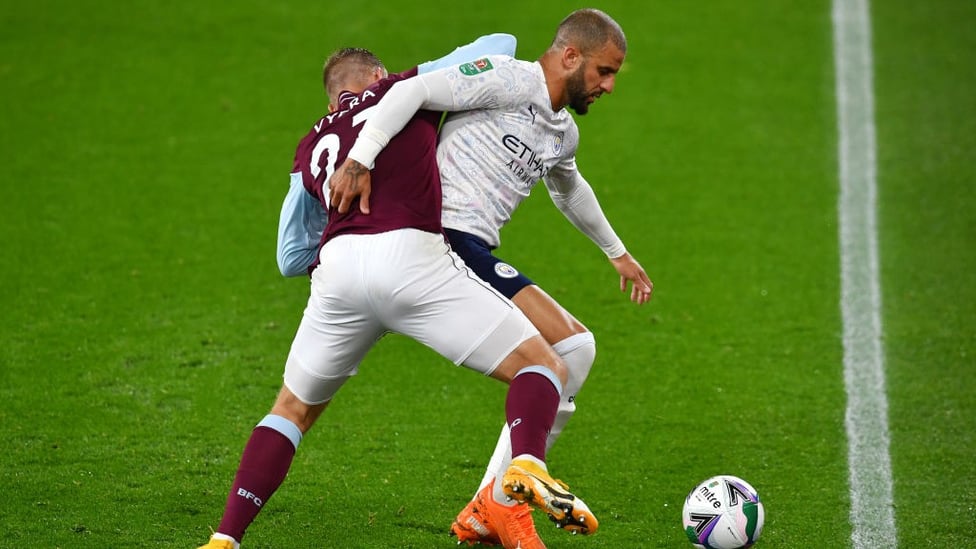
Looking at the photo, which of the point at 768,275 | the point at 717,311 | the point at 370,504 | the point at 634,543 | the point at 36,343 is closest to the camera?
the point at 634,543

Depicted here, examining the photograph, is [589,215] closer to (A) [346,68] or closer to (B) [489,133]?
(B) [489,133]

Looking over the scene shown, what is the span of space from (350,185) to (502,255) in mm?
4842

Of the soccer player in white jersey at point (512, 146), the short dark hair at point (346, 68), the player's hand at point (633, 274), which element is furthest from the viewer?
the player's hand at point (633, 274)

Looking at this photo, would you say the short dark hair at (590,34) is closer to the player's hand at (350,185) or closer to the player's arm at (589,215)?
the player's arm at (589,215)

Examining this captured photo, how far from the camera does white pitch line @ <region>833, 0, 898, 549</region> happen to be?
586cm

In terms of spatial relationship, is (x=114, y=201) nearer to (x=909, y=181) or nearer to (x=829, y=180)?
(x=829, y=180)

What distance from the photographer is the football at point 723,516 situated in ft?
16.5

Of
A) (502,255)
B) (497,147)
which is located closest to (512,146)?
(497,147)

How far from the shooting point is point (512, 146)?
195 inches

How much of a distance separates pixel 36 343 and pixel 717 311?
14.4 ft

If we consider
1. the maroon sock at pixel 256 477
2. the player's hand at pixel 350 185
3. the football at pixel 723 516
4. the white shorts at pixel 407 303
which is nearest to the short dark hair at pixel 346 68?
the player's hand at pixel 350 185

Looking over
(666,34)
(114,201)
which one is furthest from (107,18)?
(666,34)

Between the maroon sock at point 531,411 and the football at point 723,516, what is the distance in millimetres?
928

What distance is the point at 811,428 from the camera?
673 cm
